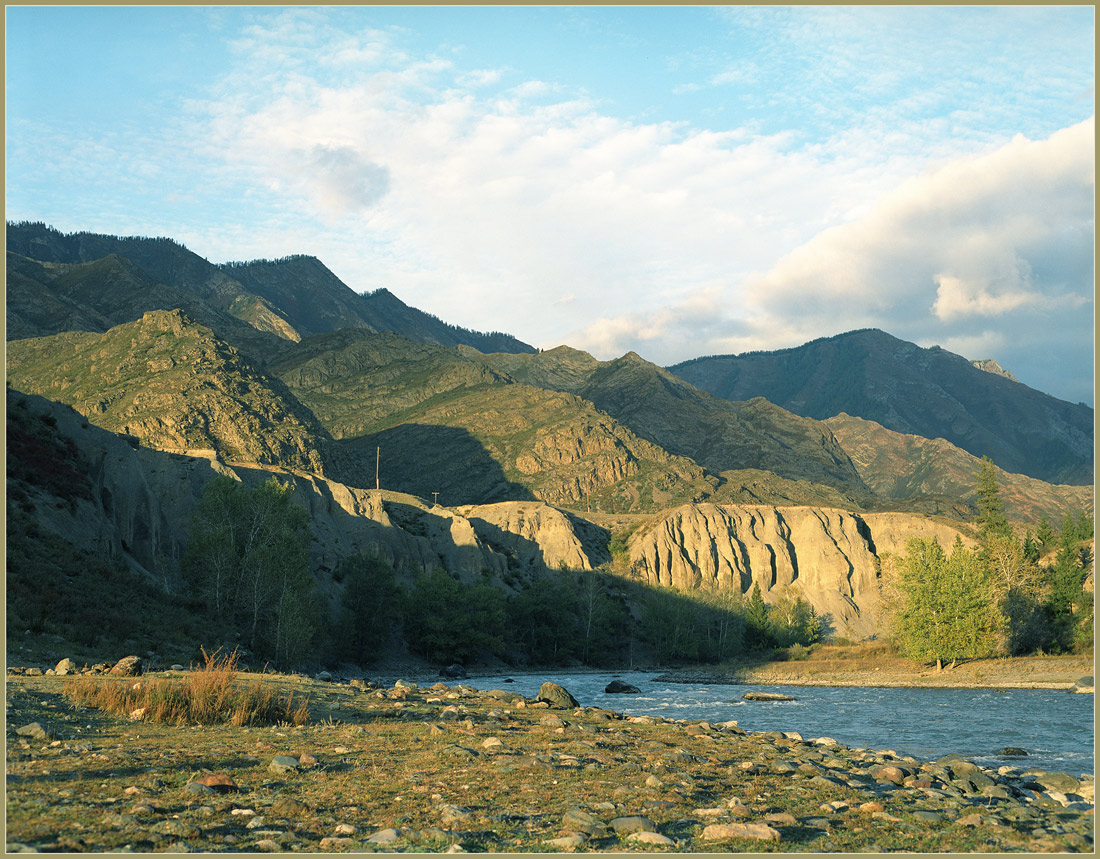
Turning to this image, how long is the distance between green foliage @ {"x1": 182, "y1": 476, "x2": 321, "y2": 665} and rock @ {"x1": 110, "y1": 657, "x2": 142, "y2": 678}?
24.2m

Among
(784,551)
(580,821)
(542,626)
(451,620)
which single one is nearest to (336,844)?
(580,821)

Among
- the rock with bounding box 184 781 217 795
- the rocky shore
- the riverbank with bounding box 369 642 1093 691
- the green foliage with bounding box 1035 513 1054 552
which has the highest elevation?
the green foliage with bounding box 1035 513 1054 552

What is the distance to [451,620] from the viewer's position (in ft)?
285

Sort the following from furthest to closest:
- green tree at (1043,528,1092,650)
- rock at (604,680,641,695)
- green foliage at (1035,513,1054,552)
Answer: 1. green foliage at (1035,513,1054,552)
2. green tree at (1043,528,1092,650)
3. rock at (604,680,641,695)

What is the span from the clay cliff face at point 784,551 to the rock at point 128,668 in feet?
346

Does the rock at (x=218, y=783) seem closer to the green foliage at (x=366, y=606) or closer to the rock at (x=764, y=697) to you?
the rock at (x=764, y=697)

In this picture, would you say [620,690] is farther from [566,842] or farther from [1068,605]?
[566,842]

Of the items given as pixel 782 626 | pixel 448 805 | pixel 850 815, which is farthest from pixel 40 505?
pixel 782 626

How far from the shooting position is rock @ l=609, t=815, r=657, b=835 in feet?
35.9

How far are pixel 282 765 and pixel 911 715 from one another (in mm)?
42876

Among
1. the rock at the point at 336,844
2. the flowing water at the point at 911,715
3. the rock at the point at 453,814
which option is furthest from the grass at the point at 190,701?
the flowing water at the point at 911,715

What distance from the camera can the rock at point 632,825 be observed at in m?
10.9

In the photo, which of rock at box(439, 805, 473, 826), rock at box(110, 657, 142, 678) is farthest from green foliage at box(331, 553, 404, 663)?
rock at box(439, 805, 473, 826)

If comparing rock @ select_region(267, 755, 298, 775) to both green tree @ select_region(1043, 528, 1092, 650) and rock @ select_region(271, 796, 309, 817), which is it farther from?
green tree @ select_region(1043, 528, 1092, 650)
